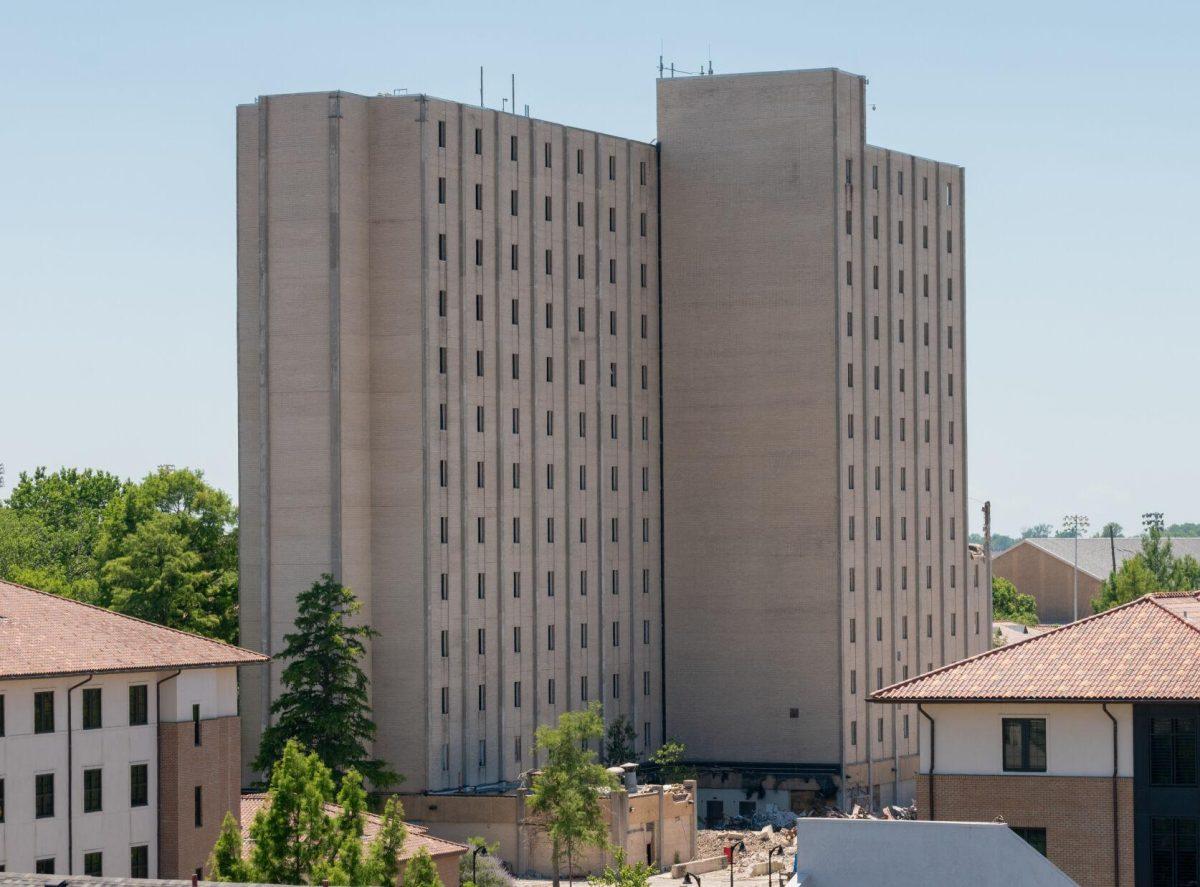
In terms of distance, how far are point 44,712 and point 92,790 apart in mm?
3817

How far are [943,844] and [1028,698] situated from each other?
51.7 feet

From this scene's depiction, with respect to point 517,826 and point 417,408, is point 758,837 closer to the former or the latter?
point 517,826

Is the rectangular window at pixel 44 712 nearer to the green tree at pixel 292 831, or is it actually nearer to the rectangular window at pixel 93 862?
the rectangular window at pixel 93 862

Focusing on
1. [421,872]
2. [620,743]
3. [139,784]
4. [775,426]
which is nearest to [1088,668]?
[421,872]

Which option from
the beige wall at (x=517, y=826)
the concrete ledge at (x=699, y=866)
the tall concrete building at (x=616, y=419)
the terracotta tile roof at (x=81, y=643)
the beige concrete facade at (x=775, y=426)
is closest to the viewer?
the terracotta tile roof at (x=81, y=643)

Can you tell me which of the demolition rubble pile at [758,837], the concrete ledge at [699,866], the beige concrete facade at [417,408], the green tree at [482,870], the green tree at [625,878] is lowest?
the concrete ledge at [699,866]

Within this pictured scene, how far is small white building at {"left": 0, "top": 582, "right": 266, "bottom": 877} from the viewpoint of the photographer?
84562mm

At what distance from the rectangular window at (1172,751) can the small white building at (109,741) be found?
132 feet

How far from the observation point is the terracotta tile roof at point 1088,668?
6388 centimetres

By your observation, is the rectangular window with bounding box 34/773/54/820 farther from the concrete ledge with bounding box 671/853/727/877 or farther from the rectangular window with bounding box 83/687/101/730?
the concrete ledge with bounding box 671/853/727/877

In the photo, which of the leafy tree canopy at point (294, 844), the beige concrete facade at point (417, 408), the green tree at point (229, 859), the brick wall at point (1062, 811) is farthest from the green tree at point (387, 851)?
the beige concrete facade at point (417, 408)

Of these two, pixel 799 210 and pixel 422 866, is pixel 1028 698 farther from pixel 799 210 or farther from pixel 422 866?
pixel 799 210

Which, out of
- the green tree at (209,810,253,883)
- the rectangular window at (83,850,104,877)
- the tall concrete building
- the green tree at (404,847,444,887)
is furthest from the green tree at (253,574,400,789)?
the green tree at (209,810,253,883)

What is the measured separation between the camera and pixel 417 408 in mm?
121500
